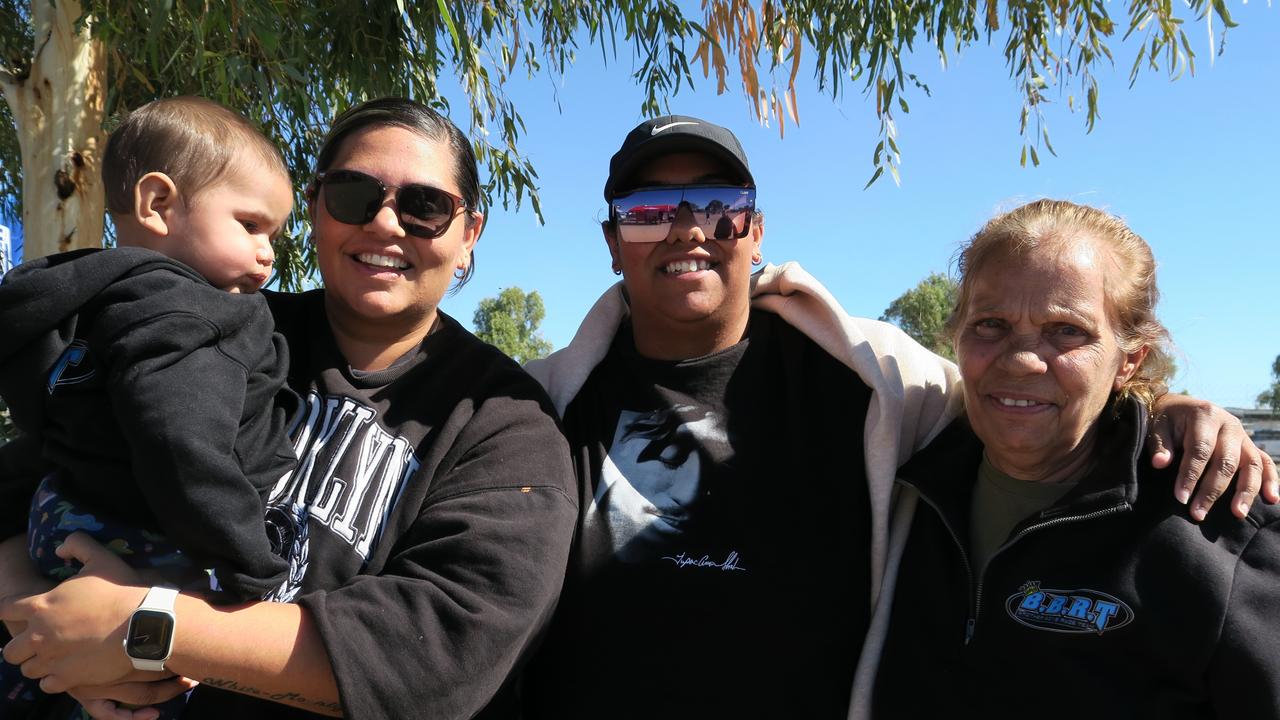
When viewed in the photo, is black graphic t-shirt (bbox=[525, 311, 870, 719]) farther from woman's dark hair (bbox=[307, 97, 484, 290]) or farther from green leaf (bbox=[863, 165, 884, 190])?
green leaf (bbox=[863, 165, 884, 190])

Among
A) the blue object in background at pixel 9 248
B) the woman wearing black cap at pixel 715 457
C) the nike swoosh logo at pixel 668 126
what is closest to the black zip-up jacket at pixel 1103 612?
the woman wearing black cap at pixel 715 457

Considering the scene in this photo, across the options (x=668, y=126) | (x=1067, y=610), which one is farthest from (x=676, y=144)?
(x=1067, y=610)

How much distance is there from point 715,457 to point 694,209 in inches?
26.3

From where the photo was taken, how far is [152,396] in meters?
1.48

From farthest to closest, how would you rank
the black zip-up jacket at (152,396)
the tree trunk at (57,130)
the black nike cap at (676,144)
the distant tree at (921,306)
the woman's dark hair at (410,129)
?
the distant tree at (921,306), the tree trunk at (57,130), the black nike cap at (676,144), the woman's dark hair at (410,129), the black zip-up jacket at (152,396)

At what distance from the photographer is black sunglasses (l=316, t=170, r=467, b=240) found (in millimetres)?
2025

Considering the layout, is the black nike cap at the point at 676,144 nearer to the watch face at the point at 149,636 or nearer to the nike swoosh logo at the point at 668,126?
the nike swoosh logo at the point at 668,126

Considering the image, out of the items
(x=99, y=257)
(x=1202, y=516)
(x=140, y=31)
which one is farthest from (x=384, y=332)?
(x=140, y=31)

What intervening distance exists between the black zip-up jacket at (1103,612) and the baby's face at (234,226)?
5.29 feet

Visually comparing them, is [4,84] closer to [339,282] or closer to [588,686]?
[339,282]

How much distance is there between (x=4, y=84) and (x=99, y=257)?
4548mm

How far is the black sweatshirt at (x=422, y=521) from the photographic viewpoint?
1.54 m

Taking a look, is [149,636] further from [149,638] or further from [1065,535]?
[1065,535]

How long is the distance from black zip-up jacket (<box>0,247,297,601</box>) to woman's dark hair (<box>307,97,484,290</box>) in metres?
0.56
